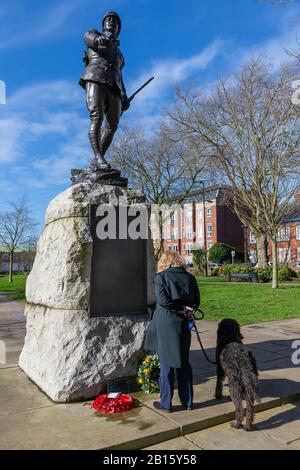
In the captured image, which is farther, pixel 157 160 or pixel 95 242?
pixel 157 160

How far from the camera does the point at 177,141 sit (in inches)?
864

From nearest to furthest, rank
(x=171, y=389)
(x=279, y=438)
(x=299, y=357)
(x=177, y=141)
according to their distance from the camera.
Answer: (x=279, y=438) → (x=171, y=389) → (x=299, y=357) → (x=177, y=141)

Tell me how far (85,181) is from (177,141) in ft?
58.1

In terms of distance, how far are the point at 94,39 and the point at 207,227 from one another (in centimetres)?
5606

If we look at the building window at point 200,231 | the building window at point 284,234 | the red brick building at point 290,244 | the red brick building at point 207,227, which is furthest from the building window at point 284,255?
the building window at point 200,231

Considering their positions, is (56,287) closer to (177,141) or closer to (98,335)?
(98,335)

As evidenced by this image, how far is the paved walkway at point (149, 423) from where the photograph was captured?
3289mm

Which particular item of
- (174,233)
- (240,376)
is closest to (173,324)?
(240,376)

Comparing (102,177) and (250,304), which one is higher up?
(102,177)

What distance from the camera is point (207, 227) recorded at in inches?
2370

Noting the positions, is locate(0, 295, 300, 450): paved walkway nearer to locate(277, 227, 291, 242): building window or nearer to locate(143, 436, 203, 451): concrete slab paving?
locate(143, 436, 203, 451): concrete slab paving

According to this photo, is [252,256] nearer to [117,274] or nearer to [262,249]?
[262,249]

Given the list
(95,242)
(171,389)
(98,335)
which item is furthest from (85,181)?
(171,389)

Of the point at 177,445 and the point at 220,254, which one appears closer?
the point at 177,445
